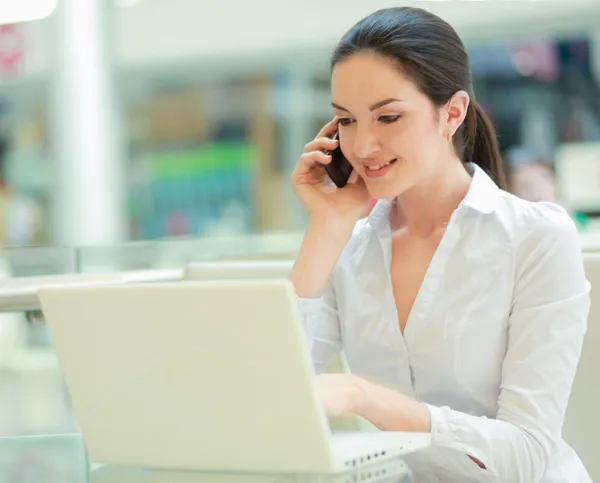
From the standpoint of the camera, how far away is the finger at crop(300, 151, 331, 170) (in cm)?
158

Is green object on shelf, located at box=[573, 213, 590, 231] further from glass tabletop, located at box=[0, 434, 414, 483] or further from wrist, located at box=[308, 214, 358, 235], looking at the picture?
glass tabletop, located at box=[0, 434, 414, 483]

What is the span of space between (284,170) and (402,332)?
5.26m

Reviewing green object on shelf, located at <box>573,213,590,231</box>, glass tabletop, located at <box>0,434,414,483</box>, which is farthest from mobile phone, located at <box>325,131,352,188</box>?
green object on shelf, located at <box>573,213,590,231</box>

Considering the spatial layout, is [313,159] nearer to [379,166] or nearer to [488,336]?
[379,166]

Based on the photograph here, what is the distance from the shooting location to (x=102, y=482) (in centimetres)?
113

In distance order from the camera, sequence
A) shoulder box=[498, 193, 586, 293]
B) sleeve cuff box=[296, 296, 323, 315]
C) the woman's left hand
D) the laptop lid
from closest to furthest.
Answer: the laptop lid < the woman's left hand < shoulder box=[498, 193, 586, 293] < sleeve cuff box=[296, 296, 323, 315]

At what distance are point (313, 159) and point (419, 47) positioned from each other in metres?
0.28

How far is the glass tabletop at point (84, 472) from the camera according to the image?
102cm

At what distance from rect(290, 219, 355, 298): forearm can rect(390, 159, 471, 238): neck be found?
12 cm

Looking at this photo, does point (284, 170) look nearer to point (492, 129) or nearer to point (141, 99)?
point (141, 99)

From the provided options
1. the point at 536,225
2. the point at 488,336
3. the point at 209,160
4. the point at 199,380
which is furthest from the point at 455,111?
the point at 209,160

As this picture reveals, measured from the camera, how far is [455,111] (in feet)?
4.81

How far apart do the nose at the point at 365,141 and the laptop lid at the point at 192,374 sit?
511mm

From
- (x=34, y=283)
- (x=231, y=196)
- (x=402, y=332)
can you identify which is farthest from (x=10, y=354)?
Result: (x=231, y=196)
